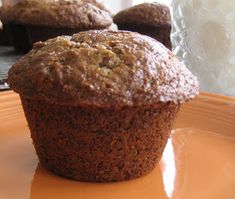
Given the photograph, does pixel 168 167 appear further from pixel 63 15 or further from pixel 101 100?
pixel 63 15

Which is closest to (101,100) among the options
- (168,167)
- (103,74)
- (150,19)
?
(103,74)

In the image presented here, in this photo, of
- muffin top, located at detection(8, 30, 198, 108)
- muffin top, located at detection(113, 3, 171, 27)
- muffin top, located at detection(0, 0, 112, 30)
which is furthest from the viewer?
muffin top, located at detection(113, 3, 171, 27)

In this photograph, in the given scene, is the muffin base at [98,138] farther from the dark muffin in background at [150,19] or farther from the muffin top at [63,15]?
the dark muffin in background at [150,19]

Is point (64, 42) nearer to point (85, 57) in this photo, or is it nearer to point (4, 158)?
point (85, 57)

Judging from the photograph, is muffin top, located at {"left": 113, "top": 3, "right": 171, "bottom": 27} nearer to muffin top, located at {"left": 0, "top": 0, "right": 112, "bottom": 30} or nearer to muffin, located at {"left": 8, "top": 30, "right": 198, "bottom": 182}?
muffin top, located at {"left": 0, "top": 0, "right": 112, "bottom": 30}

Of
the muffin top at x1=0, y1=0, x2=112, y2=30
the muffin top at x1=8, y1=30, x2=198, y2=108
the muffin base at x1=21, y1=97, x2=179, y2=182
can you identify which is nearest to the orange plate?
the muffin base at x1=21, y1=97, x2=179, y2=182

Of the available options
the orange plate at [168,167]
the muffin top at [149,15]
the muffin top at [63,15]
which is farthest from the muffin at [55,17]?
the orange plate at [168,167]
